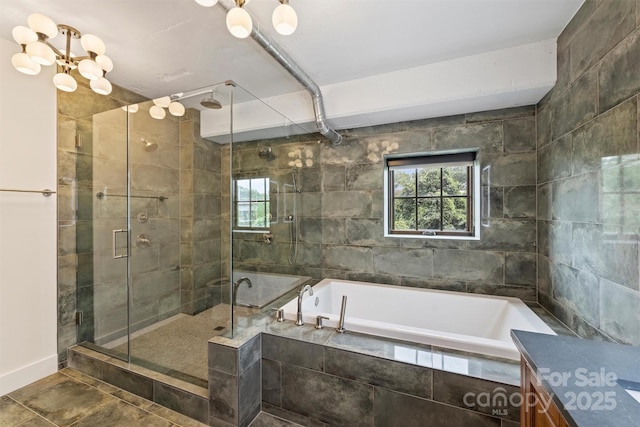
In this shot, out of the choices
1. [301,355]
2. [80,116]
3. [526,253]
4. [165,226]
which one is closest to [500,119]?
[526,253]

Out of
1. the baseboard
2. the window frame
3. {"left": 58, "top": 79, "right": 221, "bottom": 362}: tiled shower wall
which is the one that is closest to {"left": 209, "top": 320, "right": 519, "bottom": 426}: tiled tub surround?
the window frame

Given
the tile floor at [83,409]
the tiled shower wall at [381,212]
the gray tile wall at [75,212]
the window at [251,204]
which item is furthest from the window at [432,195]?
the gray tile wall at [75,212]

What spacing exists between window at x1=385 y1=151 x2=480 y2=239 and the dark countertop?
168 centimetres

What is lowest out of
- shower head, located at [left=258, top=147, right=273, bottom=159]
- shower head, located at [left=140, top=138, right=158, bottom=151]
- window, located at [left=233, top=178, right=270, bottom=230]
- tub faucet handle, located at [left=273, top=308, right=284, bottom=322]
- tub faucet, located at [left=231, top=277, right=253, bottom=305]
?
tub faucet handle, located at [left=273, top=308, right=284, bottom=322]

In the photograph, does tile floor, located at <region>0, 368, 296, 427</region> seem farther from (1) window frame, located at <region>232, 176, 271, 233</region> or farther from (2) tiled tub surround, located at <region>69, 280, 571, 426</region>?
(1) window frame, located at <region>232, 176, 271, 233</region>

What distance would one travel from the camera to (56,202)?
1999 millimetres

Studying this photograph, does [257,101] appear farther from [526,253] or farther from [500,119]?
[526,253]

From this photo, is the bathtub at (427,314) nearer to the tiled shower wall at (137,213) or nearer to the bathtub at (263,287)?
the bathtub at (263,287)

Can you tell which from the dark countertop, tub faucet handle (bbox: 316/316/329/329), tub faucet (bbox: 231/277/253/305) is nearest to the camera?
the dark countertop

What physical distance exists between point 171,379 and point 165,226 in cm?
150

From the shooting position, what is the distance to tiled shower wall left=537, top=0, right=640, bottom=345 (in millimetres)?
1114

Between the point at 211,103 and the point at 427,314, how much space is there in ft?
8.94

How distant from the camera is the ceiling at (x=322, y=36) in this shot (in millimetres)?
1459

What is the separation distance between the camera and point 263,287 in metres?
2.50
